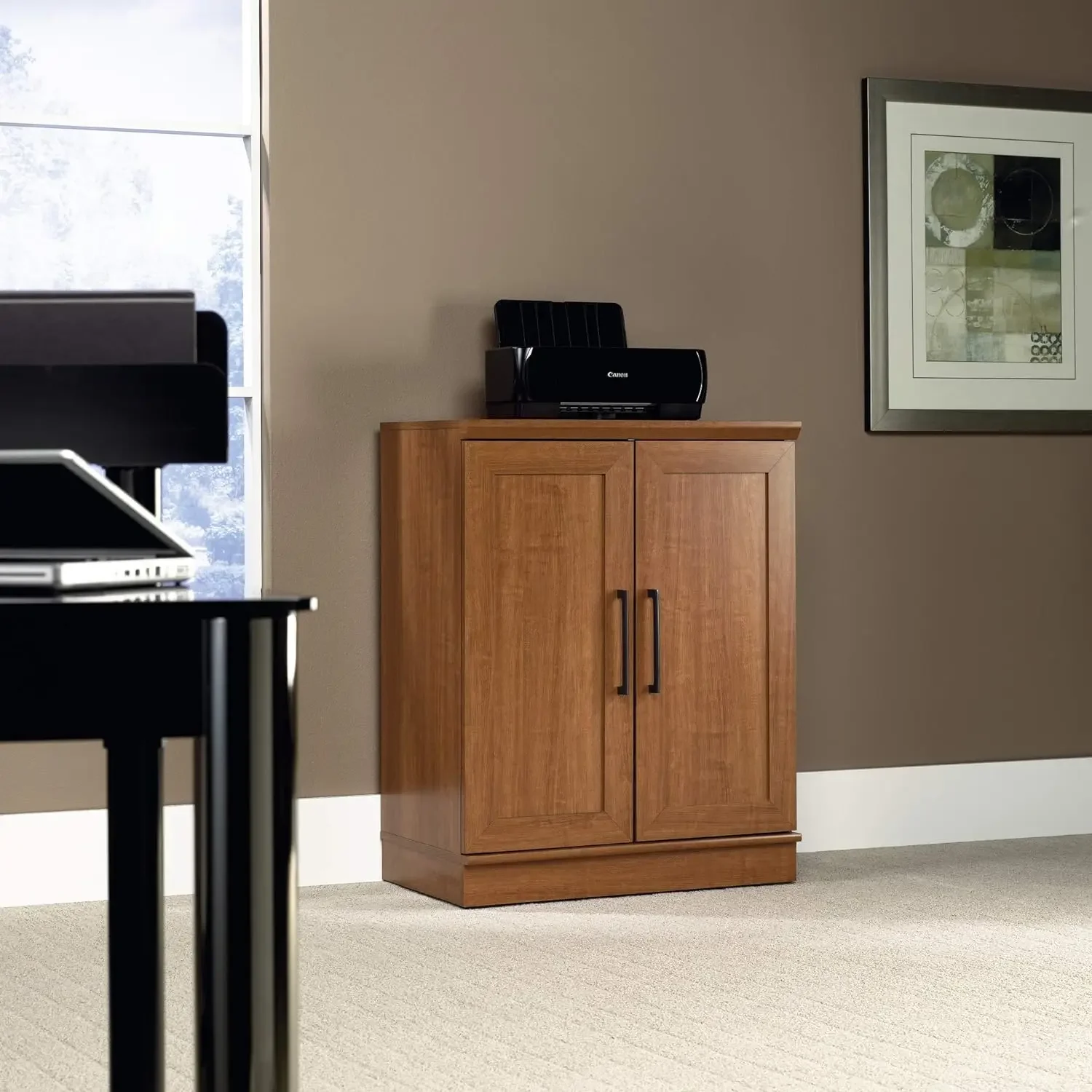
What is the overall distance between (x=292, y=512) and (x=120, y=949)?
7.51 ft

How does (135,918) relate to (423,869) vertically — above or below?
above

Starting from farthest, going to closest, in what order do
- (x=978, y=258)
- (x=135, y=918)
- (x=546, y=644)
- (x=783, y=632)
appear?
(x=978, y=258), (x=783, y=632), (x=546, y=644), (x=135, y=918)

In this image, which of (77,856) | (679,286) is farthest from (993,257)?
(77,856)

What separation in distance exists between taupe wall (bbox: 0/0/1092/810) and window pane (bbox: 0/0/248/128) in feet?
0.51

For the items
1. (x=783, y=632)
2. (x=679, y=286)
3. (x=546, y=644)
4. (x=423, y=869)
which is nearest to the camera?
(x=546, y=644)

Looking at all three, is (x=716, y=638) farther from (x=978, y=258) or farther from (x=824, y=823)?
(x=978, y=258)

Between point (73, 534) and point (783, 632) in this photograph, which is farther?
point (783, 632)

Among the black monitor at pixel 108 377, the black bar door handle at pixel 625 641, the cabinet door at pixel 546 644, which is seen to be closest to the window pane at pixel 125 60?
the cabinet door at pixel 546 644

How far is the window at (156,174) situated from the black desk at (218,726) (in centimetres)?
255

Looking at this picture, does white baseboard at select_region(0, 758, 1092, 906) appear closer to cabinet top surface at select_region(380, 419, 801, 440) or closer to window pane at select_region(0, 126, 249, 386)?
cabinet top surface at select_region(380, 419, 801, 440)

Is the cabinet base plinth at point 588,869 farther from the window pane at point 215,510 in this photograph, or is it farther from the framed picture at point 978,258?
the framed picture at point 978,258

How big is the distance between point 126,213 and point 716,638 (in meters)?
1.82

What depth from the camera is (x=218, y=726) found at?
1.48 meters

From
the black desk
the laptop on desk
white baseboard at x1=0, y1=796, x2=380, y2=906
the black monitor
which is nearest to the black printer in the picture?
white baseboard at x1=0, y1=796, x2=380, y2=906
